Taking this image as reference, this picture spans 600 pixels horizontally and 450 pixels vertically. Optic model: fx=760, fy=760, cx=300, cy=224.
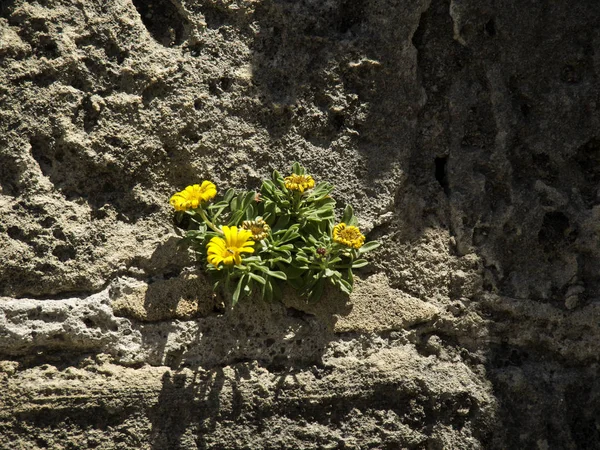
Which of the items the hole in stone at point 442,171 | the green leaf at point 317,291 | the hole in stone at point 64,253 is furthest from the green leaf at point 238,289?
the hole in stone at point 442,171

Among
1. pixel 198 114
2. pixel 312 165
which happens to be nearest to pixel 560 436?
pixel 312 165

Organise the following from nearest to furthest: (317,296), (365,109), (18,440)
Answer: (18,440) < (317,296) < (365,109)

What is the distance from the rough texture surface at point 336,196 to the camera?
273 centimetres

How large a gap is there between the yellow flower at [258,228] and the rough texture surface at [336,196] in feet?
0.71

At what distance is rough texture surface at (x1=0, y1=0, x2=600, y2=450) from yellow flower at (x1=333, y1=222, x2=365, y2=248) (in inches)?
7.2

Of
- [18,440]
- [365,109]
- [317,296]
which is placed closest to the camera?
[18,440]

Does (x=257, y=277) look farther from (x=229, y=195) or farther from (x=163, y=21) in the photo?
(x=163, y=21)

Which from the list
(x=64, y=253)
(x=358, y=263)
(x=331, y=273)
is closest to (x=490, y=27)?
(x=358, y=263)

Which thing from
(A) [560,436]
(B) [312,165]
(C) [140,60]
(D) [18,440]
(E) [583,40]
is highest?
(E) [583,40]

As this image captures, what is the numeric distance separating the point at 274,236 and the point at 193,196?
1.13ft

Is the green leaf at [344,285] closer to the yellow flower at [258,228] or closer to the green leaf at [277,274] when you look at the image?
the green leaf at [277,274]

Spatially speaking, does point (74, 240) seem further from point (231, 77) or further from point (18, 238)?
point (231, 77)

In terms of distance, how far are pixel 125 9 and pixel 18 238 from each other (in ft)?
3.11

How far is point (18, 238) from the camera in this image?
A: 272 centimetres
